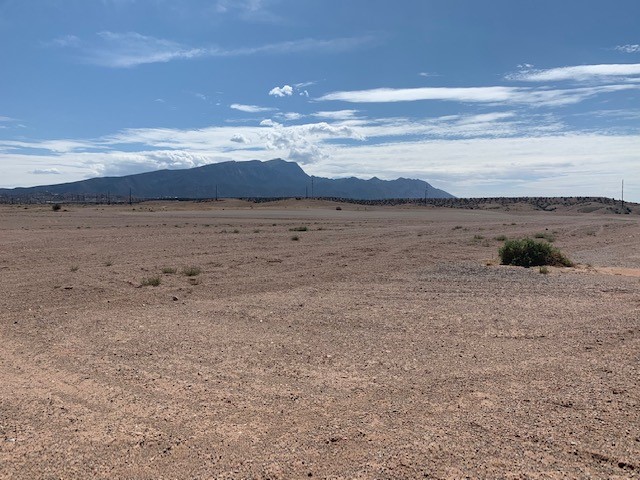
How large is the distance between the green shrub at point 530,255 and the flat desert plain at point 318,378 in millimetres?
3670

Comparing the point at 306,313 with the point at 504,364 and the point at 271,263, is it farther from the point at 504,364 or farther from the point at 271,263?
the point at 271,263

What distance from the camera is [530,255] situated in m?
20.8

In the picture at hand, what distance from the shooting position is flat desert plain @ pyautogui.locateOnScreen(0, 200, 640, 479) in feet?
17.4

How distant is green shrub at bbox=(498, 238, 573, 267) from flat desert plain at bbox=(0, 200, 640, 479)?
3.67 meters

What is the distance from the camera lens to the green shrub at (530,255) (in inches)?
808

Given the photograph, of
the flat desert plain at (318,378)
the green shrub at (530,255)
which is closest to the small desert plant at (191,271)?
the flat desert plain at (318,378)

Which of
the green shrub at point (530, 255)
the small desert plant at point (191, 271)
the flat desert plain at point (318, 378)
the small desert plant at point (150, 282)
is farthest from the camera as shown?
the green shrub at point (530, 255)

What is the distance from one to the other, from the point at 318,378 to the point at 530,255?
15094 millimetres

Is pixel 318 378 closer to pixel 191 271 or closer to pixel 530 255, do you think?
pixel 191 271

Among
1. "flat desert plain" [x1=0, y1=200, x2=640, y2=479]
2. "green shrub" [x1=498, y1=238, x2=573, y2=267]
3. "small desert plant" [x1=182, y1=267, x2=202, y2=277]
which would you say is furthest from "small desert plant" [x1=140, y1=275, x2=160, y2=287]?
"green shrub" [x1=498, y1=238, x2=573, y2=267]

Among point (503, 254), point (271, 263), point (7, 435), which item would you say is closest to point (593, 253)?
point (503, 254)

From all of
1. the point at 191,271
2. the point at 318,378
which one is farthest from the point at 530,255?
the point at 318,378

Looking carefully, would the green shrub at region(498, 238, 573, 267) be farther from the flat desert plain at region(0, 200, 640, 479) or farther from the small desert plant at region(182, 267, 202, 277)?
the small desert plant at region(182, 267, 202, 277)

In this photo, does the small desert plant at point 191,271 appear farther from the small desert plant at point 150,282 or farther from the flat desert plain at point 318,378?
the small desert plant at point 150,282
